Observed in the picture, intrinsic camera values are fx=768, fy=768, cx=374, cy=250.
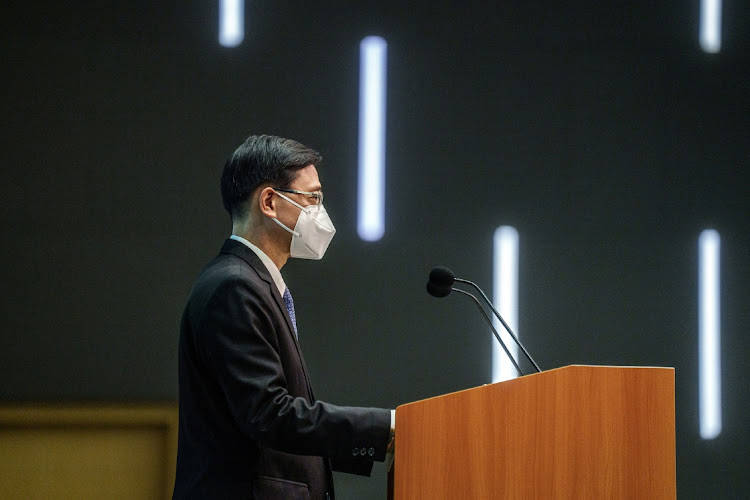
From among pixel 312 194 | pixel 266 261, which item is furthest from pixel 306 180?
pixel 266 261

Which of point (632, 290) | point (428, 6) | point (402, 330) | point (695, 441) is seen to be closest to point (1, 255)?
point (402, 330)

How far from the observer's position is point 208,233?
9.76 feet

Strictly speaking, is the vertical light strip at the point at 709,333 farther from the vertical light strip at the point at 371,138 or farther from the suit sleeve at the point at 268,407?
the suit sleeve at the point at 268,407

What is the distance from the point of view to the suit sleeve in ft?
4.74

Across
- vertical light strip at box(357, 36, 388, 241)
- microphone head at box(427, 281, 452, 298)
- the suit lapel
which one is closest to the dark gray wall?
vertical light strip at box(357, 36, 388, 241)

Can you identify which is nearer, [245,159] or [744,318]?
[245,159]

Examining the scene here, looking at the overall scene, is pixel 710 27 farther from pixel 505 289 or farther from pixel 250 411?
pixel 250 411

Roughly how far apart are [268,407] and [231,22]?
2026 mm

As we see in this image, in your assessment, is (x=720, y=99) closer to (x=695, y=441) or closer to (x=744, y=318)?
(x=744, y=318)

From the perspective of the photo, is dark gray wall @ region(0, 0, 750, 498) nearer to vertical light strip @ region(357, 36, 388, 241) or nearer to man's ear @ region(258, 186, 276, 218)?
vertical light strip @ region(357, 36, 388, 241)

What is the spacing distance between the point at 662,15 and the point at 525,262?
1.20 m

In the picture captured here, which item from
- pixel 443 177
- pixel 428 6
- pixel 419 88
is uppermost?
pixel 428 6

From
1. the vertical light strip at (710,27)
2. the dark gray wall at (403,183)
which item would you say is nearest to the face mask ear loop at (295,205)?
the dark gray wall at (403,183)

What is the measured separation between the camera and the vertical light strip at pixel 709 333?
3.12 meters
